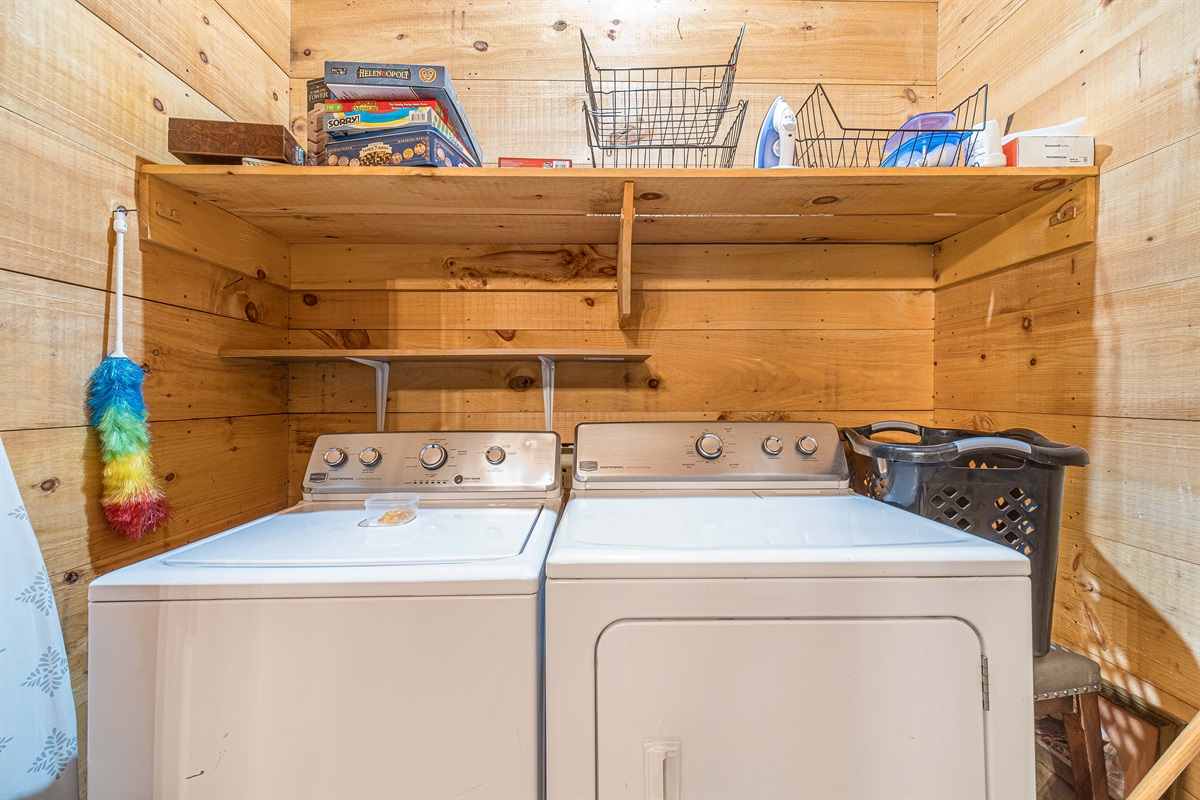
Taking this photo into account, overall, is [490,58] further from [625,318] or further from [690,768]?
[690,768]

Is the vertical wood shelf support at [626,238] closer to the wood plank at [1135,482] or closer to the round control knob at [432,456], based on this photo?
the round control knob at [432,456]

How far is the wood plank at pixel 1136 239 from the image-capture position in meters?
0.96

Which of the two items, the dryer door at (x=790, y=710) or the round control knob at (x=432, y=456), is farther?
the round control knob at (x=432, y=456)

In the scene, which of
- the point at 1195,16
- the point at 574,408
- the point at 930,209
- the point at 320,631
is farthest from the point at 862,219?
the point at 320,631

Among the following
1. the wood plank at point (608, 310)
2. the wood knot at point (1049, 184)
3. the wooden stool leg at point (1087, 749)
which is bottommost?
the wooden stool leg at point (1087, 749)

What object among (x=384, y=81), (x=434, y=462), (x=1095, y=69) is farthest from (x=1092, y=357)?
(x=384, y=81)

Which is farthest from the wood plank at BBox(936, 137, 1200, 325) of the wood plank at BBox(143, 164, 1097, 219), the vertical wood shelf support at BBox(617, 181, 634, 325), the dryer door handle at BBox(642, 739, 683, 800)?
the dryer door handle at BBox(642, 739, 683, 800)

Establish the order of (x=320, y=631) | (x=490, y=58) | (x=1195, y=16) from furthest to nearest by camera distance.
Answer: (x=490, y=58)
(x=1195, y=16)
(x=320, y=631)

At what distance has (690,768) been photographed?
0.80 meters

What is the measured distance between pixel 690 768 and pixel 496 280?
136cm

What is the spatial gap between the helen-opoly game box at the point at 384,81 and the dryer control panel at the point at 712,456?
2.91ft

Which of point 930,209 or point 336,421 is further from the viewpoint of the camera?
point 336,421

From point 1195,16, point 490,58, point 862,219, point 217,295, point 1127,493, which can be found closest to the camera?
point 1195,16

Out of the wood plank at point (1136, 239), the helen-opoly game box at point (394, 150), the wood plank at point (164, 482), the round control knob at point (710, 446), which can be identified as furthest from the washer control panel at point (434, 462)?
the wood plank at point (1136, 239)
